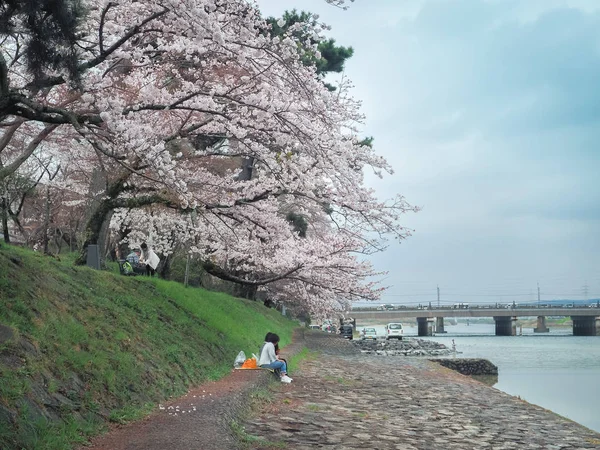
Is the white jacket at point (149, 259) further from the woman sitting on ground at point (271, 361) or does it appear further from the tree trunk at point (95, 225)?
the woman sitting on ground at point (271, 361)

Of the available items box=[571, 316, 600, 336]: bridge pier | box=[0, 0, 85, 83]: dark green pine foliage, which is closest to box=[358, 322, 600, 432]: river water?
box=[0, 0, 85, 83]: dark green pine foliage

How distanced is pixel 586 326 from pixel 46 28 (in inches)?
3859

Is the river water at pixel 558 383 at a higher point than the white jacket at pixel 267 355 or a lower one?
lower

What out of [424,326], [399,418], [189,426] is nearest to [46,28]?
[189,426]

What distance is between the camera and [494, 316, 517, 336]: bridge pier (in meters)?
96.1

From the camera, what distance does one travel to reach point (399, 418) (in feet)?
33.7

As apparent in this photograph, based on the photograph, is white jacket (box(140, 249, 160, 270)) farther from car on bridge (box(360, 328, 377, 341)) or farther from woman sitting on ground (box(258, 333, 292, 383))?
car on bridge (box(360, 328, 377, 341))

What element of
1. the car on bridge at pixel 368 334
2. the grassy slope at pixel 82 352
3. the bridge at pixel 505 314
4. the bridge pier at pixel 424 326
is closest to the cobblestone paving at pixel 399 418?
the grassy slope at pixel 82 352

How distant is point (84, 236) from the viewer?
13977 millimetres

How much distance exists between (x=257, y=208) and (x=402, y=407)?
542 centimetres

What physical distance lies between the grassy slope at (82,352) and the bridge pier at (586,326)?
295 feet

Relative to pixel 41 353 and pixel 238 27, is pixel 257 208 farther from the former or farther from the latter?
pixel 41 353

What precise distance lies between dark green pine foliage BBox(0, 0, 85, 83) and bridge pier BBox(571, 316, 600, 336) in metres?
94.7

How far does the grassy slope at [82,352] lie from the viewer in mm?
5422
